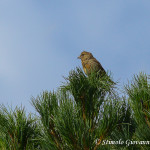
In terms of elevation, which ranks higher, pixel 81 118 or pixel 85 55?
pixel 85 55

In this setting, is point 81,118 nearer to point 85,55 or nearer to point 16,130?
point 16,130

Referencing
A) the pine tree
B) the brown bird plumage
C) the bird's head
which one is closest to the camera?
the pine tree

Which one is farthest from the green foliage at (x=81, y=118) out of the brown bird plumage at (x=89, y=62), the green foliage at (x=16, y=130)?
the brown bird plumage at (x=89, y=62)

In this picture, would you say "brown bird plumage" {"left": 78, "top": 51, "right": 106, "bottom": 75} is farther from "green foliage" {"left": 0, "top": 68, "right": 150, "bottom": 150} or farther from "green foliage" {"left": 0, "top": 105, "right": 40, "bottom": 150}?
"green foliage" {"left": 0, "top": 105, "right": 40, "bottom": 150}

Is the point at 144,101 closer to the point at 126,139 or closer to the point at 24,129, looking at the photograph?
the point at 126,139

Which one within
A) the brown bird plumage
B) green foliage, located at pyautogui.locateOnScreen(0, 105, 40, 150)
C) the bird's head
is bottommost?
green foliage, located at pyautogui.locateOnScreen(0, 105, 40, 150)

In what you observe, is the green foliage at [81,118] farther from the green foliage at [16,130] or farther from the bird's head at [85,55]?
the bird's head at [85,55]

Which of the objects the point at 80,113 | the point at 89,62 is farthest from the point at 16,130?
the point at 89,62

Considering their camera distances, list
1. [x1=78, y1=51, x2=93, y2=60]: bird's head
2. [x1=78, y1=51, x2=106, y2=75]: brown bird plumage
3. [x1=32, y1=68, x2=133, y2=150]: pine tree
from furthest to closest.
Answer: [x1=78, y1=51, x2=93, y2=60]: bird's head → [x1=78, y1=51, x2=106, y2=75]: brown bird plumage → [x1=32, y1=68, x2=133, y2=150]: pine tree

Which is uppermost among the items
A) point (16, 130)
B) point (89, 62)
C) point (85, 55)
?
point (85, 55)

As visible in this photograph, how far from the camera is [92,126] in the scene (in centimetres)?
291

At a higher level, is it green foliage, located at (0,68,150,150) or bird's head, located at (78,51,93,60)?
bird's head, located at (78,51,93,60)

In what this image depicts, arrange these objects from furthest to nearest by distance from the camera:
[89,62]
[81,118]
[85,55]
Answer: [85,55] → [89,62] → [81,118]

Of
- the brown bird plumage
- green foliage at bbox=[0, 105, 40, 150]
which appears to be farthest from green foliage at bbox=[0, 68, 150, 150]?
the brown bird plumage
